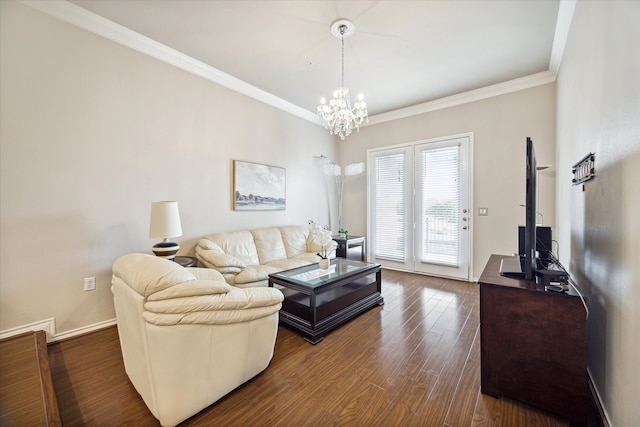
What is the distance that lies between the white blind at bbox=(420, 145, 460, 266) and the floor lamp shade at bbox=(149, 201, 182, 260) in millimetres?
3924

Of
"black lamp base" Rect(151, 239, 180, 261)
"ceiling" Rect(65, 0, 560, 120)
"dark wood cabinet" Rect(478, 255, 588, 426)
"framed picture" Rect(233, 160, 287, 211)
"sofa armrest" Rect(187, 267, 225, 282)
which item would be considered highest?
"ceiling" Rect(65, 0, 560, 120)

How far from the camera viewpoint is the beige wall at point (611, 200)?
4.01 feet

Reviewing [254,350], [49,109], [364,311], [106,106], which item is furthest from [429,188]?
[49,109]

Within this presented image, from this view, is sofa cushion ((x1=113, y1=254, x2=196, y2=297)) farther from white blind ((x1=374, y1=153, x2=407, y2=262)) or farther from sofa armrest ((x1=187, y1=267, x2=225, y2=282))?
white blind ((x1=374, y1=153, x2=407, y2=262))

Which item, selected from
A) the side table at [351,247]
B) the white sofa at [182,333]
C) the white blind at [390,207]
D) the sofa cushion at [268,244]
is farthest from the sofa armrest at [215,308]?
the white blind at [390,207]

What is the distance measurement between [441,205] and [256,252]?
3182 mm

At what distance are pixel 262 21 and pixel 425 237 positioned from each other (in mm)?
4004

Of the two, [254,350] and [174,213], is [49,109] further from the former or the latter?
[254,350]

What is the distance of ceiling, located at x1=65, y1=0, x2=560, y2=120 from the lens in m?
2.47

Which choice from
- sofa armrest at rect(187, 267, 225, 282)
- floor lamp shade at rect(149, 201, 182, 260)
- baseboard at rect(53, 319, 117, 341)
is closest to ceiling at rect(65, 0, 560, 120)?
floor lamp shade at rect(149, 201, 182, 260)

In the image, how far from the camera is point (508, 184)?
398 centimetres

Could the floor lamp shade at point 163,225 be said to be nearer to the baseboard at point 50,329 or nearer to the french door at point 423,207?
the baseboard at point 50,329

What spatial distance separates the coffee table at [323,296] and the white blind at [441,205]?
182 cm

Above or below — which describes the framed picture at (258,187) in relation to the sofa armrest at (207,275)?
above
